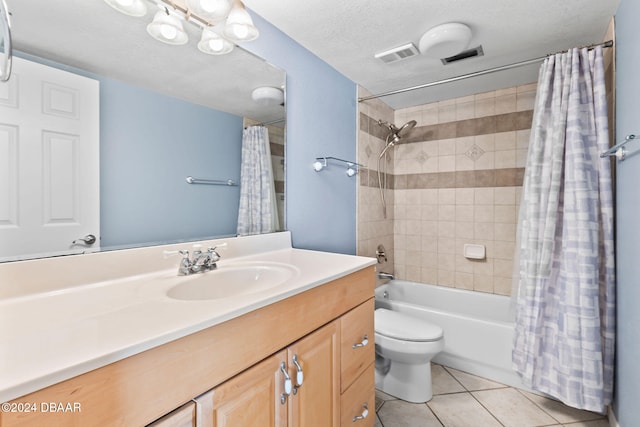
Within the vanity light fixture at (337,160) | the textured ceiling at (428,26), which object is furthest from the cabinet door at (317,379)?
the textured ceiling at (428,26)

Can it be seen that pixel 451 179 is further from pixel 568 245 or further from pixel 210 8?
pixel 210 8

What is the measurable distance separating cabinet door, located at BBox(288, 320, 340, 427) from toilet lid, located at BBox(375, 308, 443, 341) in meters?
0.72

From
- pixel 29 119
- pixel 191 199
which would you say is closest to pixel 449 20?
pixel 191 199

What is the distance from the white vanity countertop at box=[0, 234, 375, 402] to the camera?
47 cm

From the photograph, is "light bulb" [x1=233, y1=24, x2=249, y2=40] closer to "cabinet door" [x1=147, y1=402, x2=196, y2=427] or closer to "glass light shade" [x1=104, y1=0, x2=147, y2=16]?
"glass light shade" [x1=104, y1=0, x2=147, y2=16]

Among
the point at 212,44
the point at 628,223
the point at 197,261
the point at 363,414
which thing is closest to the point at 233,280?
the point at 197,261

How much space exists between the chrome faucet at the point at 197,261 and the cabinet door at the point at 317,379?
0.48m

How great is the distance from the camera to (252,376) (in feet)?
2.57

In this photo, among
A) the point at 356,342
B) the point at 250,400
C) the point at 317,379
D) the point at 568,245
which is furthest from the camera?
the point at 568,245

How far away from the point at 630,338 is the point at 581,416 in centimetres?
69

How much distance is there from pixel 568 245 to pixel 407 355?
1036 millimetres

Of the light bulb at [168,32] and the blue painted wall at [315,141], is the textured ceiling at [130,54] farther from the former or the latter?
the blue painted wall at [315,141]

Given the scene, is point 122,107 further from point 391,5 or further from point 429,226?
point 429,226

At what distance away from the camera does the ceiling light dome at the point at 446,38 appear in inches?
61.0
